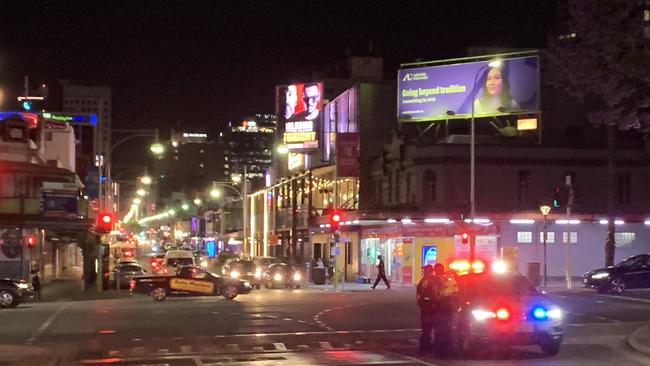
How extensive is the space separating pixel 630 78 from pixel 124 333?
1333 cm

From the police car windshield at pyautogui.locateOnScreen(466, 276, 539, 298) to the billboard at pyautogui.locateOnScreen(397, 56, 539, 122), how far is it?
1362 inches

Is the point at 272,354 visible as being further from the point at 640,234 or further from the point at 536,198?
the point at 640,234

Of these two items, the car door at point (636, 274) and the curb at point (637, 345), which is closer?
the curb at point (637, 345)

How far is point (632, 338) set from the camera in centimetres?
1831

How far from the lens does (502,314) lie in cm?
1555

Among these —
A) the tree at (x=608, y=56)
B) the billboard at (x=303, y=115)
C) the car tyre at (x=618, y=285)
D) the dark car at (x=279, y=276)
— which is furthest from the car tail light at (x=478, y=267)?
the billboard at (x=303, y=115)

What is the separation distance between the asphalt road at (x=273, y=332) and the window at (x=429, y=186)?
1460 centimetres

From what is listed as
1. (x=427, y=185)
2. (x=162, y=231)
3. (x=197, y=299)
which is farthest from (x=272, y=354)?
(x=162, y=231)

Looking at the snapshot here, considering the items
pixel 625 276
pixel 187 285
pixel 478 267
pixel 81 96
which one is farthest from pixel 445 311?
pixel 81 96

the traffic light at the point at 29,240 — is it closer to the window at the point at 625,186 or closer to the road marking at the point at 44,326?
the road marking at the point at 44,326

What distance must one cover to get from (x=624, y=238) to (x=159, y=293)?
27202 mm

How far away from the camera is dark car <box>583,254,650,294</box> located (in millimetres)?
37062

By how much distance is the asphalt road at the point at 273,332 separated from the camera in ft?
53.2

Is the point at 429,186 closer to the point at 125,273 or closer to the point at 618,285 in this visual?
the point at 618,285
